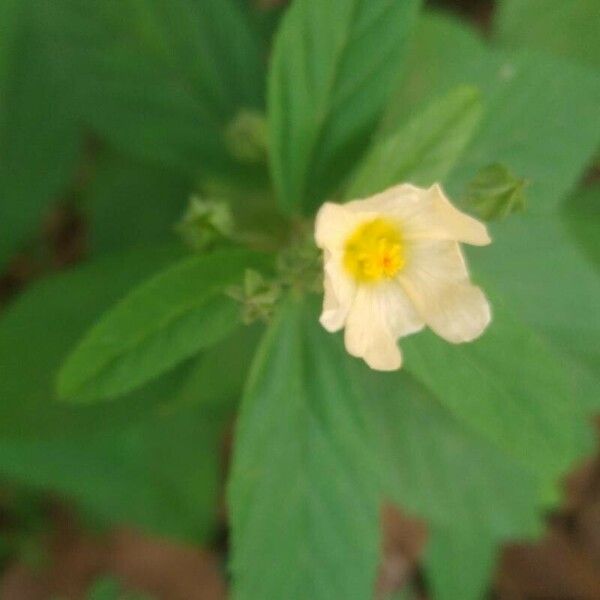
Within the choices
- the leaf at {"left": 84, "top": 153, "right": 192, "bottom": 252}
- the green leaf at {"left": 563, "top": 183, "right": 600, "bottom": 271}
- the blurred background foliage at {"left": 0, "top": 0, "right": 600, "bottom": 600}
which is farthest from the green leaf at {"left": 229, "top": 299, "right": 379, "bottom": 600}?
the green leaf at {"left": 563, "top": 183, "right": 600, "bottom": 271}

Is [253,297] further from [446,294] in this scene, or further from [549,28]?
[549,28]

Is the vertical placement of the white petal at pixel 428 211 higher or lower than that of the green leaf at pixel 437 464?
higher

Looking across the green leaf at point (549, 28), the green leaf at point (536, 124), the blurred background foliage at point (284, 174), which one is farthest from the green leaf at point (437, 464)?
the green leaf at point (549, 28)

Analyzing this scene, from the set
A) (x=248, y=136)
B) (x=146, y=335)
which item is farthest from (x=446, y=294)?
(x=248, y=136)

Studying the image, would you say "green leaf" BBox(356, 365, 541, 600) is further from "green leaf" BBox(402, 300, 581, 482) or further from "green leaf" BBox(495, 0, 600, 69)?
"green leaf" BBox(495, 0, 600, 69)

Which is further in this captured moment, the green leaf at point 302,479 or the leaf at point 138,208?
the leaf at point 138,208

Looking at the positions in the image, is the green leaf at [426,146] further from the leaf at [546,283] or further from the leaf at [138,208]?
the leaf at [138,208]

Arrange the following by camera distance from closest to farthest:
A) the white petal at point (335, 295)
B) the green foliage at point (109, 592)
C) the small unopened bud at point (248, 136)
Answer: the white petal at point (335, 295), the small unopened bud at point (248, 136), the green foliage at point (109, 592)
